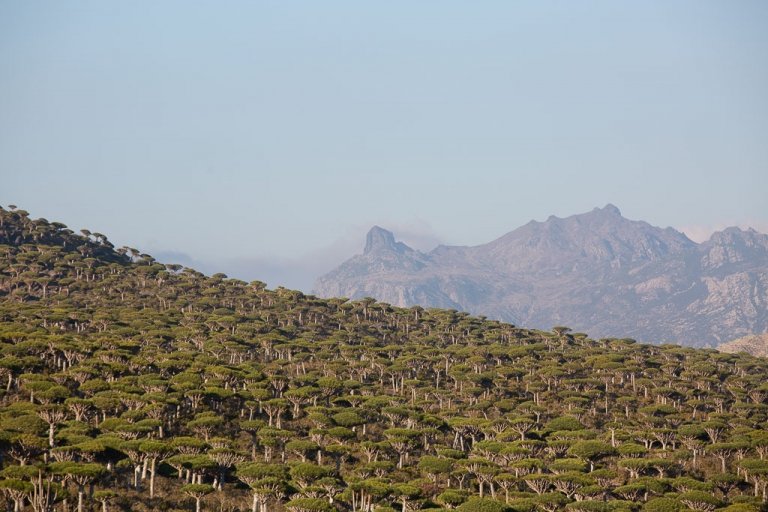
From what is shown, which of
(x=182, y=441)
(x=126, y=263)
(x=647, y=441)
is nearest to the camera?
(x=182, y=441)

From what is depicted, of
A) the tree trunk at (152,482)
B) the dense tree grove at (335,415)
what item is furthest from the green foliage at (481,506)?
the tree trunk at (152,482)

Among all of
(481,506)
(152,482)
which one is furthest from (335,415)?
(481,506)

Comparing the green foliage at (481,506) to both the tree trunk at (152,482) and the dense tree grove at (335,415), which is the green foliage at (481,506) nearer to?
the dense tree grove at (335,415)

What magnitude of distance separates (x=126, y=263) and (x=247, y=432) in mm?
115926

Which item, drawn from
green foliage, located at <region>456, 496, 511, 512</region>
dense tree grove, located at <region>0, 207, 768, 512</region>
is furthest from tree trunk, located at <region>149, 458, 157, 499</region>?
green foliage, located at <region>456, 496, 511, 512</region>

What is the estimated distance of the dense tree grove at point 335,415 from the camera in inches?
2527

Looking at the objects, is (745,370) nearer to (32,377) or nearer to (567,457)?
(567,457)

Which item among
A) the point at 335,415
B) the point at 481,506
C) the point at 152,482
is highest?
the point at 335,415

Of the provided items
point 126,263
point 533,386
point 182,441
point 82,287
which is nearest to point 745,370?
point 533,386

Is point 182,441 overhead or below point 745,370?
below

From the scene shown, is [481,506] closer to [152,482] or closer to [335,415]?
[152,482]

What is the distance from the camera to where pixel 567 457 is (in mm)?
82188

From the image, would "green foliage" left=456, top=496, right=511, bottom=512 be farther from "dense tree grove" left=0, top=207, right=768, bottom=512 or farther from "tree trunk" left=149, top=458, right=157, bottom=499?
"tree trunk" left=149, top=458, right=157, bottom=499

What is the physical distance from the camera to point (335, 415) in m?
86.6
